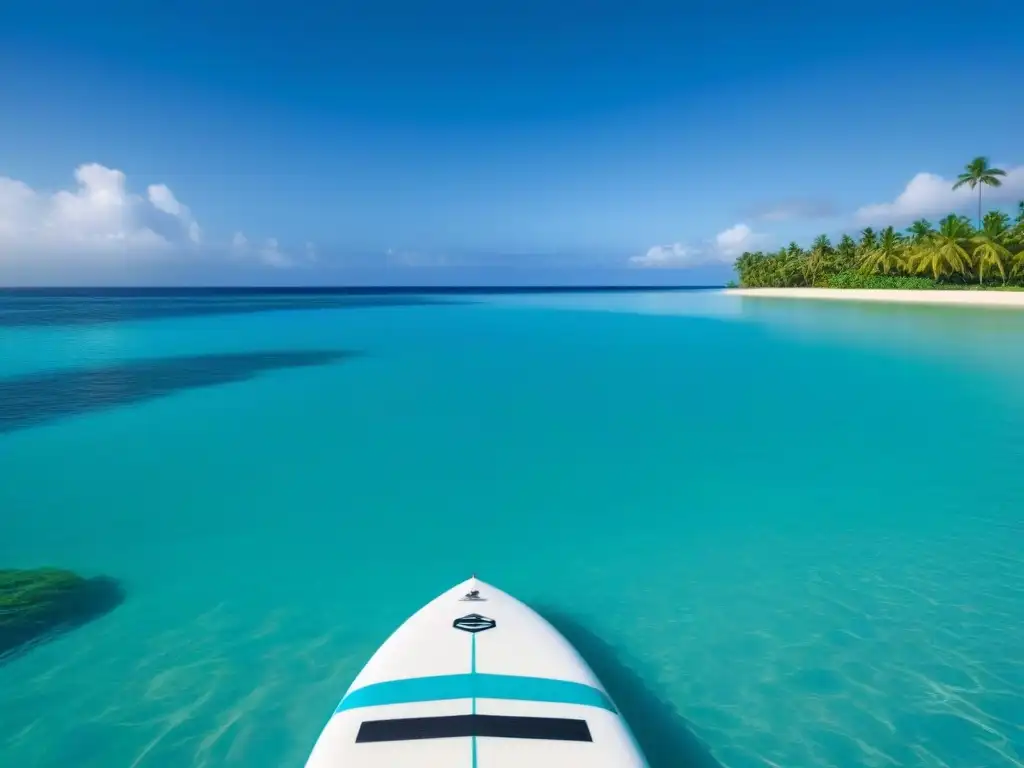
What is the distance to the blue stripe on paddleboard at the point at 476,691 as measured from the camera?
431 centimetres

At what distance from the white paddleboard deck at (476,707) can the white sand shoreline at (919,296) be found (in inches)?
2372

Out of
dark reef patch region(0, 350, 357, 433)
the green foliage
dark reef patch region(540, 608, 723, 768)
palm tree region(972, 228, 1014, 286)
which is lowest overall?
dark reef patch region(540, 608, 723, 768)

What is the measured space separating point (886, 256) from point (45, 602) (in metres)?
80.3

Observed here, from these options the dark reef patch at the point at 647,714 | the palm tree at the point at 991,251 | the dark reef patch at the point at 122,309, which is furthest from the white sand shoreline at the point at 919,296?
the dark reef patch at the point at 122,309

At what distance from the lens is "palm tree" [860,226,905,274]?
67.0m

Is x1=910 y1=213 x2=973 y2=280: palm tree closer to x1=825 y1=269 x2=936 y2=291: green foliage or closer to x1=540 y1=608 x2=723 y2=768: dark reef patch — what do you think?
x1=825 y1=269 x2=936 y2=291: green foliage

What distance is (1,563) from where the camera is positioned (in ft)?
27.7

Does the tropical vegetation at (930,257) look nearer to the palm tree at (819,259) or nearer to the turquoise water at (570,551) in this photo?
the palm tree at (819,259)

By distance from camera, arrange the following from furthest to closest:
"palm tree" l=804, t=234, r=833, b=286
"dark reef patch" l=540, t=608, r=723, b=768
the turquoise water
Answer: "palm tree" l=804, t=234, r=833, b=286, the turquoise water, "dark reef patch" l=540, t=608, r=723, b=768

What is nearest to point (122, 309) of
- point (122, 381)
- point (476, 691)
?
point (122, 381)

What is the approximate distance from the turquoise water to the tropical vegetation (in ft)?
162

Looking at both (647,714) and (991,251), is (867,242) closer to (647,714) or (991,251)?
(991,251)

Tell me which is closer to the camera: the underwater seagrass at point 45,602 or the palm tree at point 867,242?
the underwater seagrass at point 45,602

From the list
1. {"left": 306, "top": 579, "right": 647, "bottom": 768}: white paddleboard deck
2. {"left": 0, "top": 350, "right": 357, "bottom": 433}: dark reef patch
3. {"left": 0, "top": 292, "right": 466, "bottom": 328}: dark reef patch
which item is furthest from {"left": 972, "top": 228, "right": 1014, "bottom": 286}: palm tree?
{"left": 0, "top": 292, "right": 466, "bottom": 328}: dark reef patch
